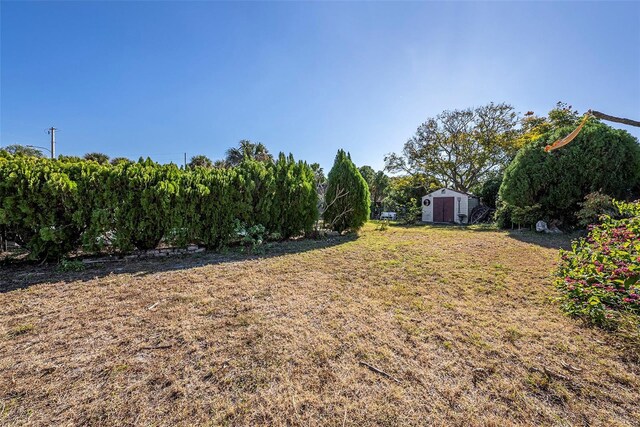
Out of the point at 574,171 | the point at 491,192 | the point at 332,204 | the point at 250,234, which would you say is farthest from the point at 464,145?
the point at 250,234

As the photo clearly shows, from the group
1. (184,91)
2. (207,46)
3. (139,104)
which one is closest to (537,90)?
(207,46)

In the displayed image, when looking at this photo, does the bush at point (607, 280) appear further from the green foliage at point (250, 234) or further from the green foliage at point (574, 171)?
the green foliage at point (574, 171)

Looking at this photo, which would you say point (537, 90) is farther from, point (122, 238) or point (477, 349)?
point (122, 238)

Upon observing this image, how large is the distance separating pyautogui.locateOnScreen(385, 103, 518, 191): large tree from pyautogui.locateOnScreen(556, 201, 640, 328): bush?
17.5m

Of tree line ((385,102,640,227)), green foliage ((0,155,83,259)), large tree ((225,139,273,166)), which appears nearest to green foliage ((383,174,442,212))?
tree line ((385,102,640,227))

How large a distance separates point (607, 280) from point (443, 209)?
15.9m

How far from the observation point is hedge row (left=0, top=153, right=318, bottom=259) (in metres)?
4.02

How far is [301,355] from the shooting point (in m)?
1.94

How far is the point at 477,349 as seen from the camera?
2037 millimetres

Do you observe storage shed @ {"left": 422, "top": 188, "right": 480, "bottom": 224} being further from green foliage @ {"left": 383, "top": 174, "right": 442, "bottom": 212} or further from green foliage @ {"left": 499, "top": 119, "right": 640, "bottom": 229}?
green foliage @ {"left": 499, "top": 119, "right": 640, "bottom": 229}

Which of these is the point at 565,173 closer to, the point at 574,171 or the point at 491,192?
the point at 574,171

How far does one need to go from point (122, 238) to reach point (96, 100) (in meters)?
7.41

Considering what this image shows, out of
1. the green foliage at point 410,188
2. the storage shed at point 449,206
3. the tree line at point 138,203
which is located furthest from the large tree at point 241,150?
the tree line at point 138,203

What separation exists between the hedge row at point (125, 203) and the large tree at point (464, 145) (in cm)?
1663
